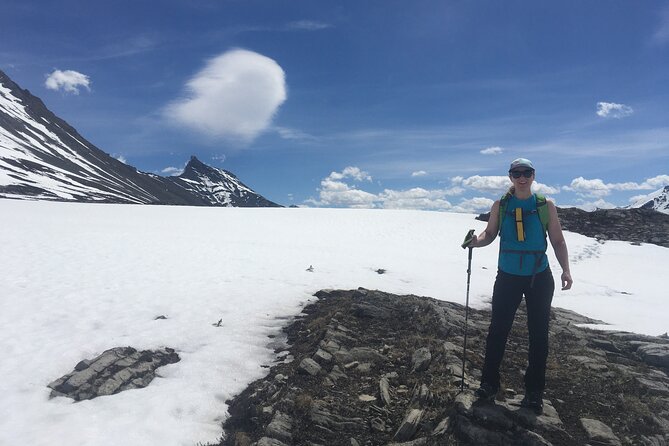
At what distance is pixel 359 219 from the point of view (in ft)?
136

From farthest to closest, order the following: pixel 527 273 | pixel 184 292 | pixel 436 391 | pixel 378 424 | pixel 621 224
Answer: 1. pixel 621 224
2. pixel 184 292
3. pixel 436 391
4. pixel 378 424
5. pixel 527 273

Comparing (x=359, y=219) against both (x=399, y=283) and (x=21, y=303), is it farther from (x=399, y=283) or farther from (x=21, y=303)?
(x=21, y=303)

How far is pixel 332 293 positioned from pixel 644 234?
34.7 meters

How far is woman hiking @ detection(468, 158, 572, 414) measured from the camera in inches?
241

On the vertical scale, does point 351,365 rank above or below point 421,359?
below

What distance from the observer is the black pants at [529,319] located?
6160mm

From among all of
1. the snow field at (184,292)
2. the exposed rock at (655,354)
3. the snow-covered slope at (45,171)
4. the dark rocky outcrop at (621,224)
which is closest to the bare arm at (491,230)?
the exposed rock at (655,354)

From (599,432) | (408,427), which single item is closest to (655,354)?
(599,432)

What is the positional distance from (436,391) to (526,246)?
2.86 m

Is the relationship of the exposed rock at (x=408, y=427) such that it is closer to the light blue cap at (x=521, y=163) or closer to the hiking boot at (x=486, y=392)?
the hiking boot at (x=486, y=392)

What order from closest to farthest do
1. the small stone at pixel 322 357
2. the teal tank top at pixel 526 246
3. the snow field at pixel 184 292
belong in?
the teal tank top at pixel 526 246 < the snow field at pixel 184 292 < the small stone at pixel 322 357

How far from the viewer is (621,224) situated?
1532 inches

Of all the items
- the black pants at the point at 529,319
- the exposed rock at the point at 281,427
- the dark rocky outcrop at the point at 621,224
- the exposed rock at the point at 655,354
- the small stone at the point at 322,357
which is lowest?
the exposed rock at the point at 281,427

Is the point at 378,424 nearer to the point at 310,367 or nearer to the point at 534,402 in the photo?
the point at 310,367
